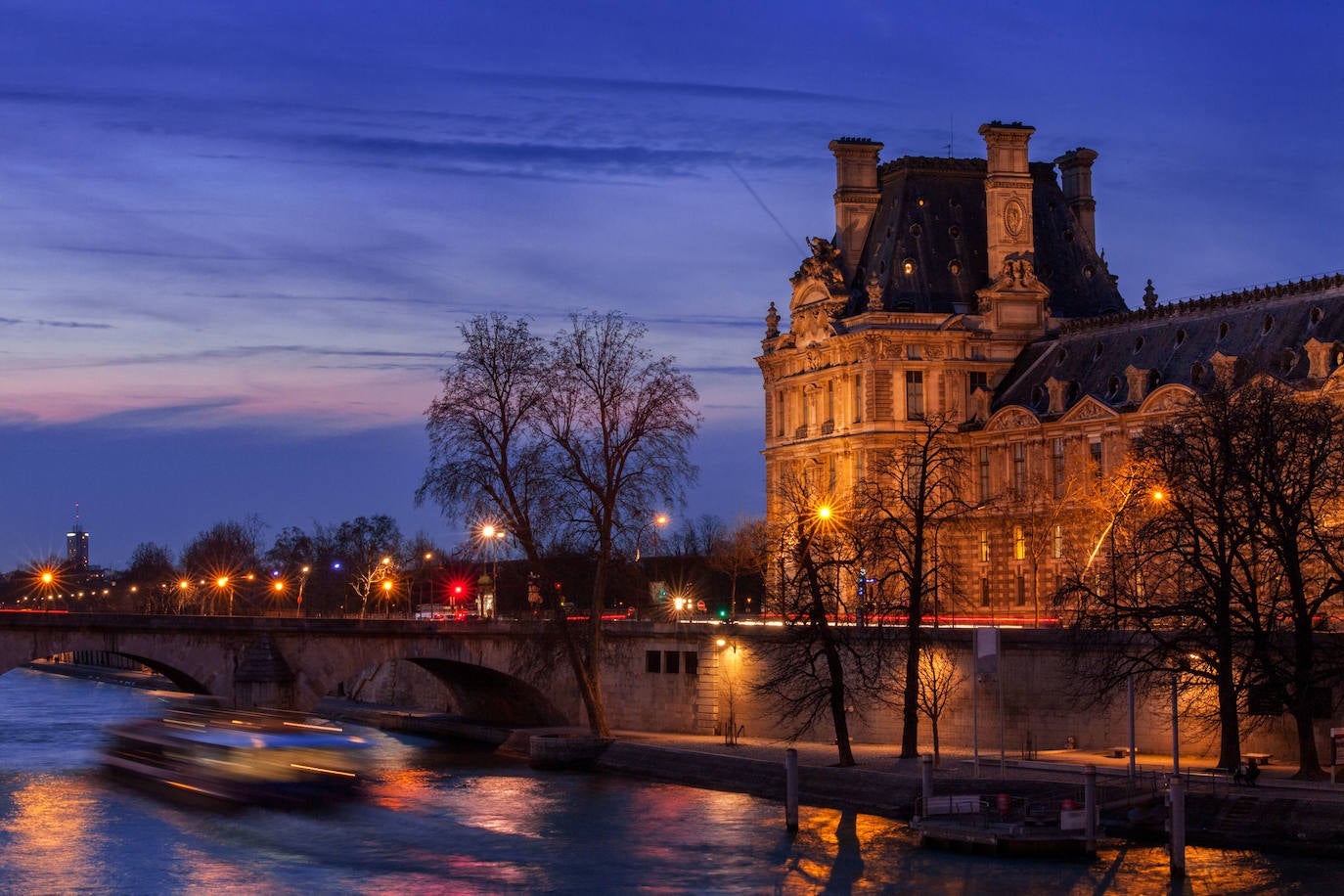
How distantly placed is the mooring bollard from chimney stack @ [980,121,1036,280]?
71549mm

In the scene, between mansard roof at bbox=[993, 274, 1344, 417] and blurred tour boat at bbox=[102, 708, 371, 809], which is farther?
mansard roof at bbox=[993, 274, 1344, 417]

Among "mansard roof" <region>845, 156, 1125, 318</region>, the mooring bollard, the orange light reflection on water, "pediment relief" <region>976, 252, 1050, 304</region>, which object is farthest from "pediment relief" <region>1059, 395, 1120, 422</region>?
the orange light reflection on water

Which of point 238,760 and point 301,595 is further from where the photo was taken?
point 301,595

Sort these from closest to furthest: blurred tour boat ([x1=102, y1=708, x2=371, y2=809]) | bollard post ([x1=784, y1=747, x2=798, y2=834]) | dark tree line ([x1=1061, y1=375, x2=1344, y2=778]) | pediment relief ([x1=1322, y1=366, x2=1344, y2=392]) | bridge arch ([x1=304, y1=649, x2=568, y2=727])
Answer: dark tree line ([x1=1061, y1=375, x2=1344, y2=778]) < bollard post ([x1=784, y1=747, x2=798, y2=834]) < blurred tour boat ([x1=102, y1=708, x2=371, y2=809]) < pediment relief ([x1=1322, y1=366, x2=1344, y2=392]) < bridge arch ([x1=304, y1=649, x2=568, y2=727])

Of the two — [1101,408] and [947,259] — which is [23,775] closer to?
[1101,408]

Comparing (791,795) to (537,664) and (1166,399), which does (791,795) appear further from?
(1166,399)

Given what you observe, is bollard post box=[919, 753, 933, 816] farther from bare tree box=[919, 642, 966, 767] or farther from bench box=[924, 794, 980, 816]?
bare tree box=[919, 642, 966, 767]

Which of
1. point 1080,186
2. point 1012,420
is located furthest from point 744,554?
point 1080,186

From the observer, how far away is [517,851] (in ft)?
178

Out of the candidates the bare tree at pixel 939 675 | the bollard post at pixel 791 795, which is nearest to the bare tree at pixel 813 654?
the bare tree at pixel 939 675

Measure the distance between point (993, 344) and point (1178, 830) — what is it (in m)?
69.9

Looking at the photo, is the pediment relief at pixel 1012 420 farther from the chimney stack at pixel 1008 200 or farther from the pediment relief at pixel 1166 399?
the chimney stack at pixel 1008 200

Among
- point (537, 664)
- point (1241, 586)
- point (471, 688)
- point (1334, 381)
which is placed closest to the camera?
point (1241, 586)

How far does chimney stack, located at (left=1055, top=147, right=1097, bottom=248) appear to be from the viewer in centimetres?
12725
